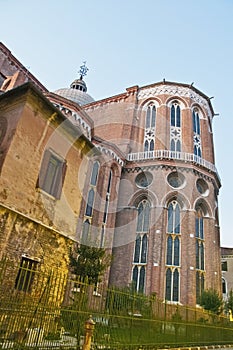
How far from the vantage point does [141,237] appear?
23.3 m

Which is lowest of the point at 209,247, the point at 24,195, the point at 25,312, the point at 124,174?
the point at 25,312

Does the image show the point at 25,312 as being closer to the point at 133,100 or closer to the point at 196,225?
the point at 196,225

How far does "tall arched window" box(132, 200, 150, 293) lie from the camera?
21859mm

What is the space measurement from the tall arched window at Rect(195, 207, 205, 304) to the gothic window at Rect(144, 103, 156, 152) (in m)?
7.39

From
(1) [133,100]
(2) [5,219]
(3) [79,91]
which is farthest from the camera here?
(3) [79,91]

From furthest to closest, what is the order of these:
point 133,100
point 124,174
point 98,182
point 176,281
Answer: point 133,100, point 124,174, point 98,182, point 176,281

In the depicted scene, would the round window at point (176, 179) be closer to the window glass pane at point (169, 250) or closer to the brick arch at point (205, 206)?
the brick arch at point (205, 206)

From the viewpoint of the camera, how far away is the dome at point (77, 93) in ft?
118

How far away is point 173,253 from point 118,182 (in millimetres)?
7140

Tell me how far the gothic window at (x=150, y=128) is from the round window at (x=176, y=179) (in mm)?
3679

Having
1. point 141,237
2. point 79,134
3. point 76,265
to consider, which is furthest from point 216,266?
point 79,134

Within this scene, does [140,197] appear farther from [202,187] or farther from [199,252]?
[199,252]

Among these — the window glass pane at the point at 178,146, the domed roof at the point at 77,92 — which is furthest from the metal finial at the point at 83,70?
the window glass pane at the point at 178,146

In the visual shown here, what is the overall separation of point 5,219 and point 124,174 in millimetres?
17883
